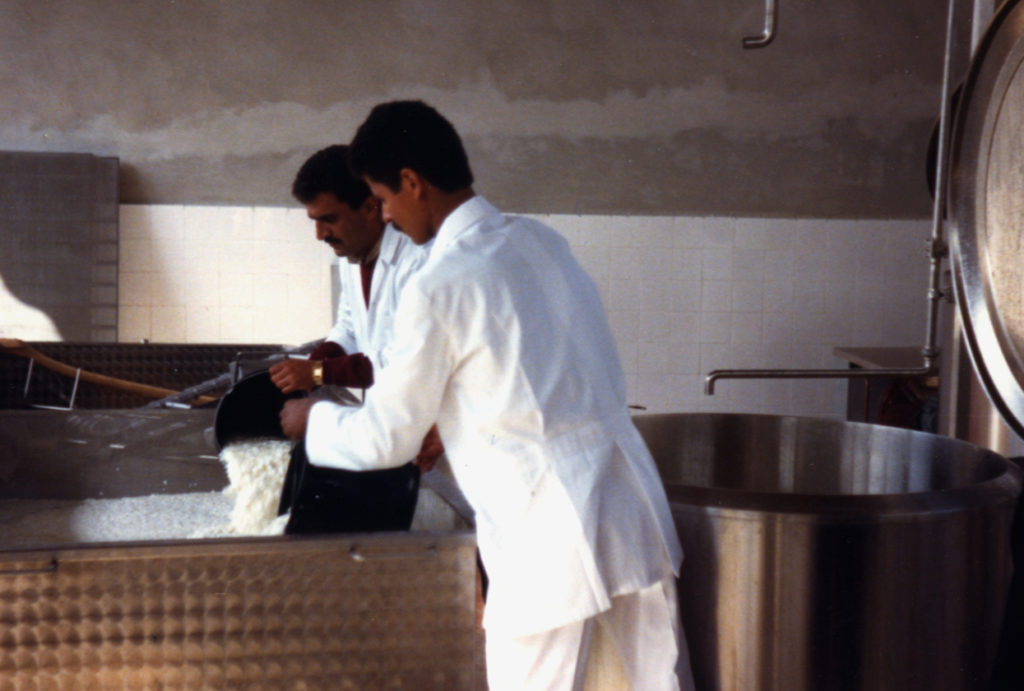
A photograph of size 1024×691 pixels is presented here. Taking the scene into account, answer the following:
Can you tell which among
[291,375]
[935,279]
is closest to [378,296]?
[291,375]

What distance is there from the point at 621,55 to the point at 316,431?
3.96 m

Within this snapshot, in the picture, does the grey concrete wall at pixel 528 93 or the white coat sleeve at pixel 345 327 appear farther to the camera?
the grey concrete wall at pixel 528 93

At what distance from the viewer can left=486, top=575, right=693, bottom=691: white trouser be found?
1.52 meters

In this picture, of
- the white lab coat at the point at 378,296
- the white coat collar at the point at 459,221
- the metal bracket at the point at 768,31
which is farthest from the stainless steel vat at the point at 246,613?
the metal bracket at the point at 768,31

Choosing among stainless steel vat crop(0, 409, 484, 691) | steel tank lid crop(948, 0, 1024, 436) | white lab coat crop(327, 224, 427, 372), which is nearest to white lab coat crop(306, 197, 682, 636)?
stainless steel vat crop(0, 409, 484, 691)

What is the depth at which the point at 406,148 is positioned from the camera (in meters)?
1.54

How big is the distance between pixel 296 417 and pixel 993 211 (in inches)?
43.7

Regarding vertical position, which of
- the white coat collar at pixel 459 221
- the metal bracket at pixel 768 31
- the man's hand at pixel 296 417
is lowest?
the man's hand at pixel 296 417

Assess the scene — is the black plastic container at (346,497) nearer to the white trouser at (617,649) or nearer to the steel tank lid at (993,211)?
the white trouser at (617,649)

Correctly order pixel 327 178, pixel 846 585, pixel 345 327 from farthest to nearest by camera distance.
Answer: pixel 345 327
pixel 327 178
pixel 846 585

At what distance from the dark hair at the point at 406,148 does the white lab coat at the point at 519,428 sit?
7 cm

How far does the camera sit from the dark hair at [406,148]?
1.54 meters

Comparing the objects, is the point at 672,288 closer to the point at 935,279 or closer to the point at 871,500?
the point at 935,279

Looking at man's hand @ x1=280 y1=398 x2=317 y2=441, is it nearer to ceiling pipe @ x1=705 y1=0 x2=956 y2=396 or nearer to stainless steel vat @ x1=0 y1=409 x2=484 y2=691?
stainless steel vat @ x1=0 y1=409 x2=484 y2=691
